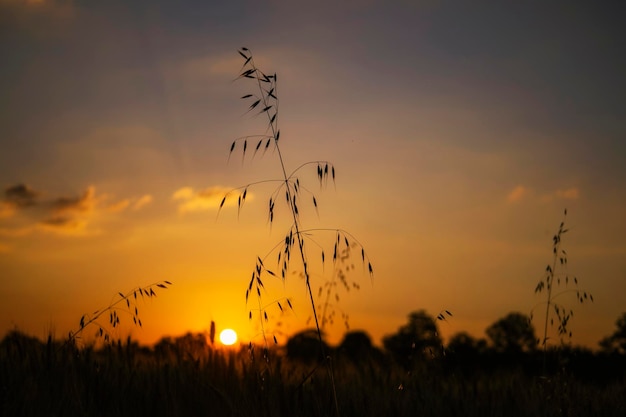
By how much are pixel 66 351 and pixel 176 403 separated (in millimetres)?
Result: 804

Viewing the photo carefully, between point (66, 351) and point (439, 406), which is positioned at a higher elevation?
point (66, 351)

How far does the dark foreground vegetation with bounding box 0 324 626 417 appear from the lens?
3457 mm

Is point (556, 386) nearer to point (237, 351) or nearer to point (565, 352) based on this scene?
point (565, 352)

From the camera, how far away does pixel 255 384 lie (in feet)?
13.1

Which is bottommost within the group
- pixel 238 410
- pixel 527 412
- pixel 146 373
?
pixel 527 412

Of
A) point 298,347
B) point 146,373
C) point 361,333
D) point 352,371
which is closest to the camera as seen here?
point 146,373

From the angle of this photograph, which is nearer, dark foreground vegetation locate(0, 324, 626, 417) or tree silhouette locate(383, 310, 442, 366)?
dark foreground vegetation locate(0, 324, 626, 417)

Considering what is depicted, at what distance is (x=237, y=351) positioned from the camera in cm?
472

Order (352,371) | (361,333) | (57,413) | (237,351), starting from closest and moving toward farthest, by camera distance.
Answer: (57,413) → (237,351) → (352,371) → (361,333)

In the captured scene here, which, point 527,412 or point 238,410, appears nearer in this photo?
point 238,410

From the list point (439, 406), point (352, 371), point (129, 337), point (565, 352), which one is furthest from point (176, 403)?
point (565, 352)

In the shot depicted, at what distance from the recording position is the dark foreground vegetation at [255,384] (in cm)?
346

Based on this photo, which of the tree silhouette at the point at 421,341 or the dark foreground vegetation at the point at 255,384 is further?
the tree silhouette at the point at 421,341

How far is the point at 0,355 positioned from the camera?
391cm
